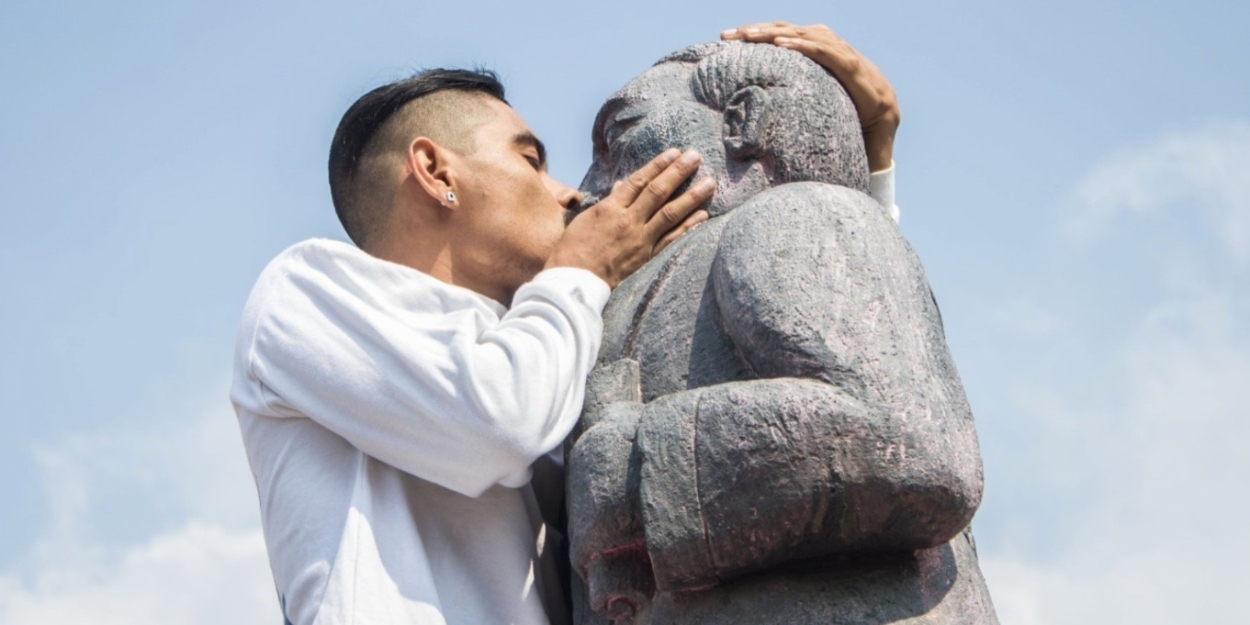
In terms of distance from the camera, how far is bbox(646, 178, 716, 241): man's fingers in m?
4.57

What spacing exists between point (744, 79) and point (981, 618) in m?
1.67

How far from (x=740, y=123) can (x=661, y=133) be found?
0.74ft

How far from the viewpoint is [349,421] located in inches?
159

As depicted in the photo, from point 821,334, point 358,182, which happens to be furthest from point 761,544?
point 358,182

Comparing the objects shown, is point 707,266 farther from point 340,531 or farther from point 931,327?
point 340,531

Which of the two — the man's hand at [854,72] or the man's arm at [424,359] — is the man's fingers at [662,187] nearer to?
the man's arm at [424,359]

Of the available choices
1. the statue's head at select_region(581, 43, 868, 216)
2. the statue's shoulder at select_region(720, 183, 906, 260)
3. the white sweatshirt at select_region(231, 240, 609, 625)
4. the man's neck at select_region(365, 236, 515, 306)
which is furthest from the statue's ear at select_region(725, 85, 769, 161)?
the man's neck at select_region(365, 236, 515, 306)

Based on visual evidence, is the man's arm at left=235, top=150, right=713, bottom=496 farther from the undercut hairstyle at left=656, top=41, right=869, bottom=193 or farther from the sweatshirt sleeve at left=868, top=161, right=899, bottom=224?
the sweatshirt sleeve at left=868, top=161, right=899, bottom=224

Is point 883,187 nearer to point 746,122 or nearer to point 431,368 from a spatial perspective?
point 746,122

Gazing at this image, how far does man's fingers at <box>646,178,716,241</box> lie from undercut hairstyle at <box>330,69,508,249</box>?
0.61m

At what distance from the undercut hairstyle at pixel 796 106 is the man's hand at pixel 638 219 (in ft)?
0.74

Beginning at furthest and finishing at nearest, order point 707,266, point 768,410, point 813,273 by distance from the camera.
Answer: point 707,266 < point 813,273 < point 768,410

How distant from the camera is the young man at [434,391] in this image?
3.93m

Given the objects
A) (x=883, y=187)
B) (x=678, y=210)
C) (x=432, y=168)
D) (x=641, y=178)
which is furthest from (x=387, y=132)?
(x=883, y=187)
